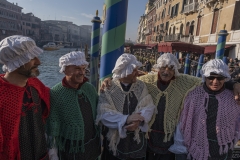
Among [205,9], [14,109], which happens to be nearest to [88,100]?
[14,109]

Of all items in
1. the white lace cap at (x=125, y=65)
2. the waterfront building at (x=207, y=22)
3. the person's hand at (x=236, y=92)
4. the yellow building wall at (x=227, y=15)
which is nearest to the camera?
the person's hand at (x=236, y=92)

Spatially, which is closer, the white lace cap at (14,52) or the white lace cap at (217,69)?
the white lace cap at (14,52)

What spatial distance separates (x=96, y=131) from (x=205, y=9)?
17290 millimetres

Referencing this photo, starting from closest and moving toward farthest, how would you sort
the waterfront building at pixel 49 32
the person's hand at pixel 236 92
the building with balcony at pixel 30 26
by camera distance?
the person's hand at pixel 236 92, the building with balcony at pixel 30 26, the waterfront building at pixel 49 32

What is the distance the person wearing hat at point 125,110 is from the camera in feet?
5.75

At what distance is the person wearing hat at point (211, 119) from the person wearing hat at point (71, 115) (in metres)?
1.05

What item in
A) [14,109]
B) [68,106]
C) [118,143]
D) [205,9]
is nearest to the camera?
[14,109]

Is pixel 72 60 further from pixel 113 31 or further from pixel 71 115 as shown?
pixel 113 31

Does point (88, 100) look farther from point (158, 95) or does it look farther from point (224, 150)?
point (224, 150)

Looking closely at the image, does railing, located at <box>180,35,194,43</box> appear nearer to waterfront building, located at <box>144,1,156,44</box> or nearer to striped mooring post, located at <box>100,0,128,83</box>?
striped mooring post, located at <box>100,0,128,83</box>

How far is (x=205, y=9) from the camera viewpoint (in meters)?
15.8

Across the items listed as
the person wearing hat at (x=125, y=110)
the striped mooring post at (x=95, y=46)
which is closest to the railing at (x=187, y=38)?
the striped mooring post at (x=95, y=46)

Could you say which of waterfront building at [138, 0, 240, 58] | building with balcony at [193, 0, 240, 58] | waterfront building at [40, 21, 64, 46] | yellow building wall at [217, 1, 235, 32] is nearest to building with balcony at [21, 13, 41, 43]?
waterfront building at [40, 21, 64, 46]

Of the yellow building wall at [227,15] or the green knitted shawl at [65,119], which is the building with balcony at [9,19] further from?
the green knitted shawl at [65,119]
